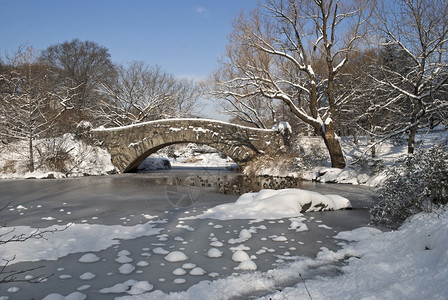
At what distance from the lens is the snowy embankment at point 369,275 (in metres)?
2.57

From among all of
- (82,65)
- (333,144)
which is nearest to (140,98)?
(82,65)

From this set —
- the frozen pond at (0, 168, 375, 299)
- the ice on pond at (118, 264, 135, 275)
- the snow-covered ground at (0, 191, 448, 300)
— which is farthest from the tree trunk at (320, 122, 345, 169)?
the ice on pond at (118, 264, 135, 275)

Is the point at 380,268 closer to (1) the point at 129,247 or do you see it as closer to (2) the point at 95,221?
(1) the point at 129,247

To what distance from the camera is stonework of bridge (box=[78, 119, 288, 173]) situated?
626 inches

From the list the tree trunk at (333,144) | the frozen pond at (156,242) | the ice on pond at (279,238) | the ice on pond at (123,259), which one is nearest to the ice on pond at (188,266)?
the frozen pond at (156,242)

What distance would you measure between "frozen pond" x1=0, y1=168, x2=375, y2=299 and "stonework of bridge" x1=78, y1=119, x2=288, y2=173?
7871mm

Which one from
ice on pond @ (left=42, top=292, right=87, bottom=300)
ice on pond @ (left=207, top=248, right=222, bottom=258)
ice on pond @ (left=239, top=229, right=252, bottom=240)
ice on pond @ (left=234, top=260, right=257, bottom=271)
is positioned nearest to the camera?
ice on pond @ (left=42, top=292, right=87, bottom=300)

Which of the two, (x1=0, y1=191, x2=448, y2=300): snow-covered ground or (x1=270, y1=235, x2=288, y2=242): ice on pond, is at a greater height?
(x1=0, y1=191, x2=448, y2=300): snow-covered ground

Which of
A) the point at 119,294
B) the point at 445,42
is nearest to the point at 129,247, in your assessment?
the point at 119,294

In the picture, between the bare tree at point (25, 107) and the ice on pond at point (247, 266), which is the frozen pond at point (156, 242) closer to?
the ice on pond at point (247, 266)

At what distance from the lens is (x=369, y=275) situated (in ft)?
9.95

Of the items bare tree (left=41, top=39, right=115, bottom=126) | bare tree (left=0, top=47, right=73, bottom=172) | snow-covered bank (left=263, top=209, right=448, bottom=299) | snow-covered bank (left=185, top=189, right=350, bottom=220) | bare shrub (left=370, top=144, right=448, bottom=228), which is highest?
bare tree (left=41, top=39, right=115, bottom=126)

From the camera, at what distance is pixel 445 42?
10023 millimetres

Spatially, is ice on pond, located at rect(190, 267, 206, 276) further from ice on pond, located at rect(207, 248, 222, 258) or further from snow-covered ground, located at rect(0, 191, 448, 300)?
ice on pond, located at rect(207, 248, 222, 258)
